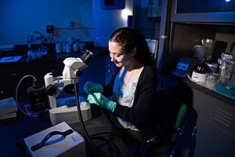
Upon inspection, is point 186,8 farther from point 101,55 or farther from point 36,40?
point 36,40

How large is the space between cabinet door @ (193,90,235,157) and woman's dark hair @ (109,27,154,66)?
0.50 m

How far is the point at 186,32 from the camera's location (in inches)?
63.3

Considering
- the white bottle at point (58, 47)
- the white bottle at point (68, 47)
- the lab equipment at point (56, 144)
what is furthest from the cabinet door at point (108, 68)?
the lab equipment at point (56, 144)

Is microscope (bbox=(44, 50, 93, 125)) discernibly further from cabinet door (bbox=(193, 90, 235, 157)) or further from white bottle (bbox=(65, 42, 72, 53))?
white bottle (bbox=(65, 42, 72, 53))

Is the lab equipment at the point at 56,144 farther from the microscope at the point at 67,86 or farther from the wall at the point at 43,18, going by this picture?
the wall at the point at 43,18

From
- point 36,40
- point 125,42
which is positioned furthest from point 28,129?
point 36,40

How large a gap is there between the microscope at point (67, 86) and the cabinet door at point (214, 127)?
33.7 inches

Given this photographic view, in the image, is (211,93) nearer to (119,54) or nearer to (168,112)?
(168,112)

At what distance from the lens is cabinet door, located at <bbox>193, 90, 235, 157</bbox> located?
117cm

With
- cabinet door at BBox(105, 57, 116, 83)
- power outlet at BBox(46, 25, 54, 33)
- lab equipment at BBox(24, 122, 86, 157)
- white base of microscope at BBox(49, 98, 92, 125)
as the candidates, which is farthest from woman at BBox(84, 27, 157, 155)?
power outlet at BBox(46, 25, 54, 33)

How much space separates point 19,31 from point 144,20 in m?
1.94

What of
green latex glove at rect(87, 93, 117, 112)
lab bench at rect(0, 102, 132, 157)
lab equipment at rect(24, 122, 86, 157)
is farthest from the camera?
green latex glove at rect(87, 93, 117, 112)

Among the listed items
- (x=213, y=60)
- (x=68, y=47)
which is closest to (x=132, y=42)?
(x=213, y=60)

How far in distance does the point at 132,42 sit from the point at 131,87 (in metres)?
0.30
